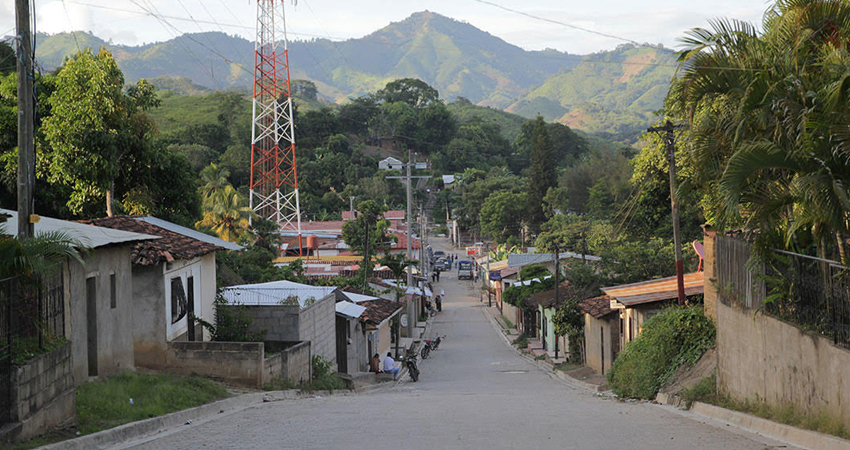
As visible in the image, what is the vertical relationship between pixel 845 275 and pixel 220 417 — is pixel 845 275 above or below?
above

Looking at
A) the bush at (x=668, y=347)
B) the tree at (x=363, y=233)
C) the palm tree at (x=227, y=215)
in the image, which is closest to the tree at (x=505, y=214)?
the tree at (x=363, y=233)

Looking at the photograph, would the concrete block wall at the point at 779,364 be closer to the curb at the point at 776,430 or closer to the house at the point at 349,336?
the curb at the point at 776,430

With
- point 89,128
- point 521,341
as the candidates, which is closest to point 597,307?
point 89,128

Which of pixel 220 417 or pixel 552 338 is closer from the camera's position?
pixel 220 417

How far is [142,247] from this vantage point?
1546 cm

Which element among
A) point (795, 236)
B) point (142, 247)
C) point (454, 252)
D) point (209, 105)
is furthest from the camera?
point (209, 105)

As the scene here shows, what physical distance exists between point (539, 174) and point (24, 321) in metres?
79.5

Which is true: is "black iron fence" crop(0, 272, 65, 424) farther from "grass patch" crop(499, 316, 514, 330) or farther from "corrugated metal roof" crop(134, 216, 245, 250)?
"grass patch" crop(499, 316, 514, 330)

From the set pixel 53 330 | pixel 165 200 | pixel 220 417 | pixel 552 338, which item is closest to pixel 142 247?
pixel 220 417

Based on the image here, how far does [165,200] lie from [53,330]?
17471mm

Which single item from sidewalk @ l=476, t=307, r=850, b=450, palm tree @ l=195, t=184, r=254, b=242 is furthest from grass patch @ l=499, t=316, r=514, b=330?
sidewalk @ l=476, t=307, r=850, b=450

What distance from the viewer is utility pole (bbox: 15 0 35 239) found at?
403 inches

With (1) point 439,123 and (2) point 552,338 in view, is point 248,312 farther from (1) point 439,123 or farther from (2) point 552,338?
(1) point 439,123

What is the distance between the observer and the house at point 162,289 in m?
15.6
